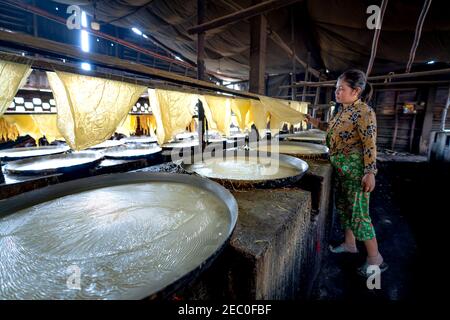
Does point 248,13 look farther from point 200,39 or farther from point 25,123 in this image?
point 25,123

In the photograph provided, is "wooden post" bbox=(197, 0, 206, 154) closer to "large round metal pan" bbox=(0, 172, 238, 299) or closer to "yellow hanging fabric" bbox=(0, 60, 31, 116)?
"large round metal pan" bbox=(0, 172, 238, 299)

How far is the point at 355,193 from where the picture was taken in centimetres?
255

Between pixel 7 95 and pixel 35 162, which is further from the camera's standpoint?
pixel 35 162

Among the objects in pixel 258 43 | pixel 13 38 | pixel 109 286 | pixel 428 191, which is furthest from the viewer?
pixel 428 191

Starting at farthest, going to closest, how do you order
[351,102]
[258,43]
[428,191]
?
[428,191] → [258,43] → [351,102]

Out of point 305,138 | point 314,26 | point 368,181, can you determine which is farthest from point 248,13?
point 314,26

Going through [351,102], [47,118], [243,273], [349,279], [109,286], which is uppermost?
[351,102]

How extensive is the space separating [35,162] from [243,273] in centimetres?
341

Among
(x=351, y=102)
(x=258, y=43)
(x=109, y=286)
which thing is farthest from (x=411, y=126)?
(x=109, y=286)

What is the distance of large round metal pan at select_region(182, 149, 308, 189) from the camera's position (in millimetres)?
1885

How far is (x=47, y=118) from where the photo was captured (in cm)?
338

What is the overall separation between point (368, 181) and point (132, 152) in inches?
→ 149

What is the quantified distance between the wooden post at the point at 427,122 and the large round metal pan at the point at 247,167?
13191 millimetres

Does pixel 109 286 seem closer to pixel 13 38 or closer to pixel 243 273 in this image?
pixel 243 273
